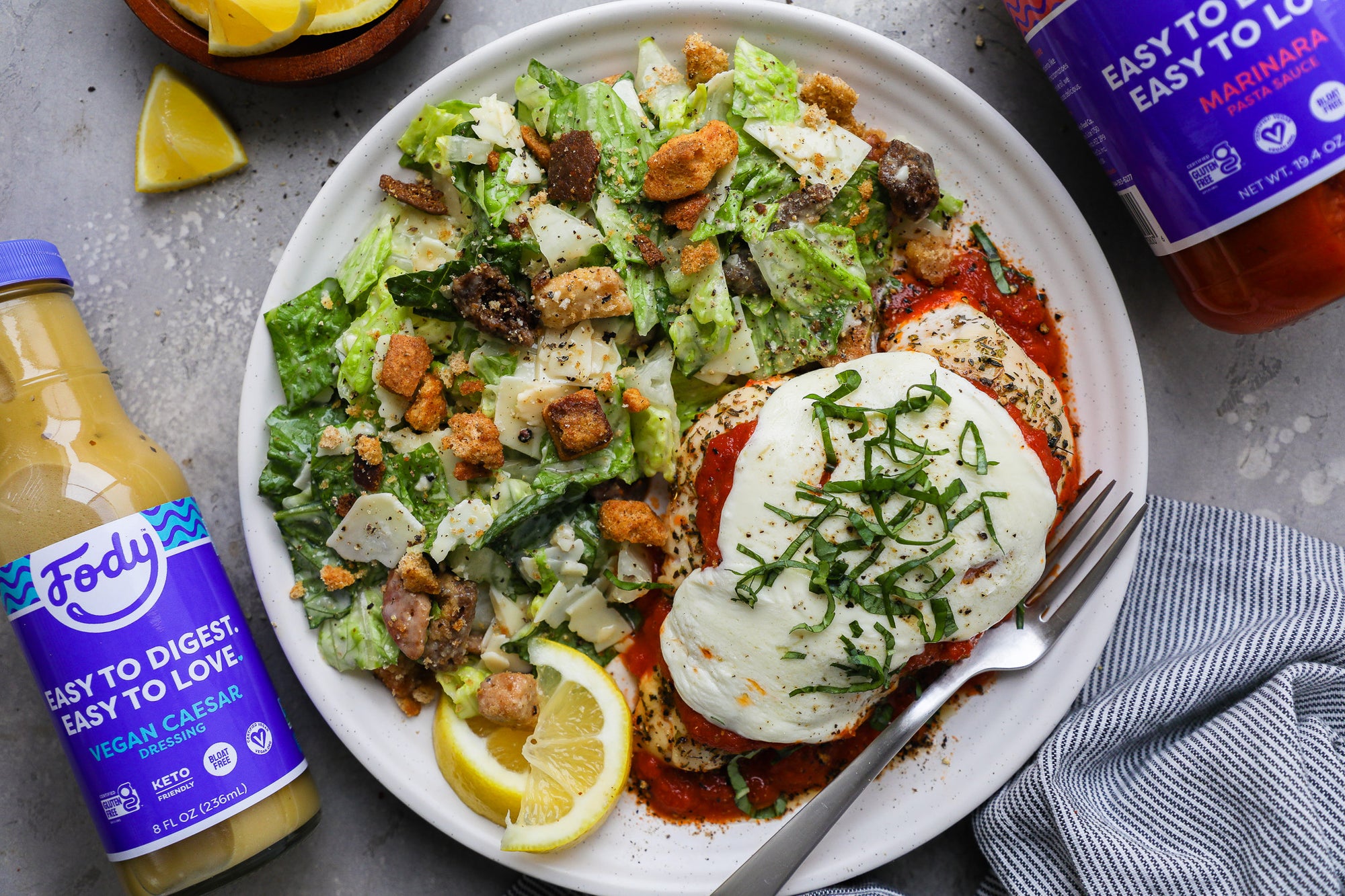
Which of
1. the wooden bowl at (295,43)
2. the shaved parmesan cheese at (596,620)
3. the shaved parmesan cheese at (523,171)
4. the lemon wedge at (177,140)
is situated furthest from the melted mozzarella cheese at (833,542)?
the lemon wedge at (177,140)

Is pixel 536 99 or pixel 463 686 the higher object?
pixel 536 99

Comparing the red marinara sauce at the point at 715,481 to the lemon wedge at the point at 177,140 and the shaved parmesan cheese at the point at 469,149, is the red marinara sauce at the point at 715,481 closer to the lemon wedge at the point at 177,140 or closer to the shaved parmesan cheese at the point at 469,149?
the shaved parmesan cheese at the point at 469,149

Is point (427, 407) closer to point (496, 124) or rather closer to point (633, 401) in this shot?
point (633, 401)

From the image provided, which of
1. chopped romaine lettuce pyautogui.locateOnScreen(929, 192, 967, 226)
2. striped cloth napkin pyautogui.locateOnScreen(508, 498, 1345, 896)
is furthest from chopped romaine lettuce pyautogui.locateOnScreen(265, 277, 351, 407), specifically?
chopped romaine lettuce pyautogui.locateOnScreen(929, 192, 967, 226)

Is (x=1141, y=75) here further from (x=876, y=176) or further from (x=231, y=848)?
(x=231, y=848)

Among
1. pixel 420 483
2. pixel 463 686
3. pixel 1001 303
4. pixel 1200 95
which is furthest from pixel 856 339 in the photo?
pixel 463 686

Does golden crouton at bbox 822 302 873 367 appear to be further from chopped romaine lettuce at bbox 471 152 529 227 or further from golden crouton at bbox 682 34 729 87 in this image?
chopped romaine lettuce at bbox 471 152 529 227
